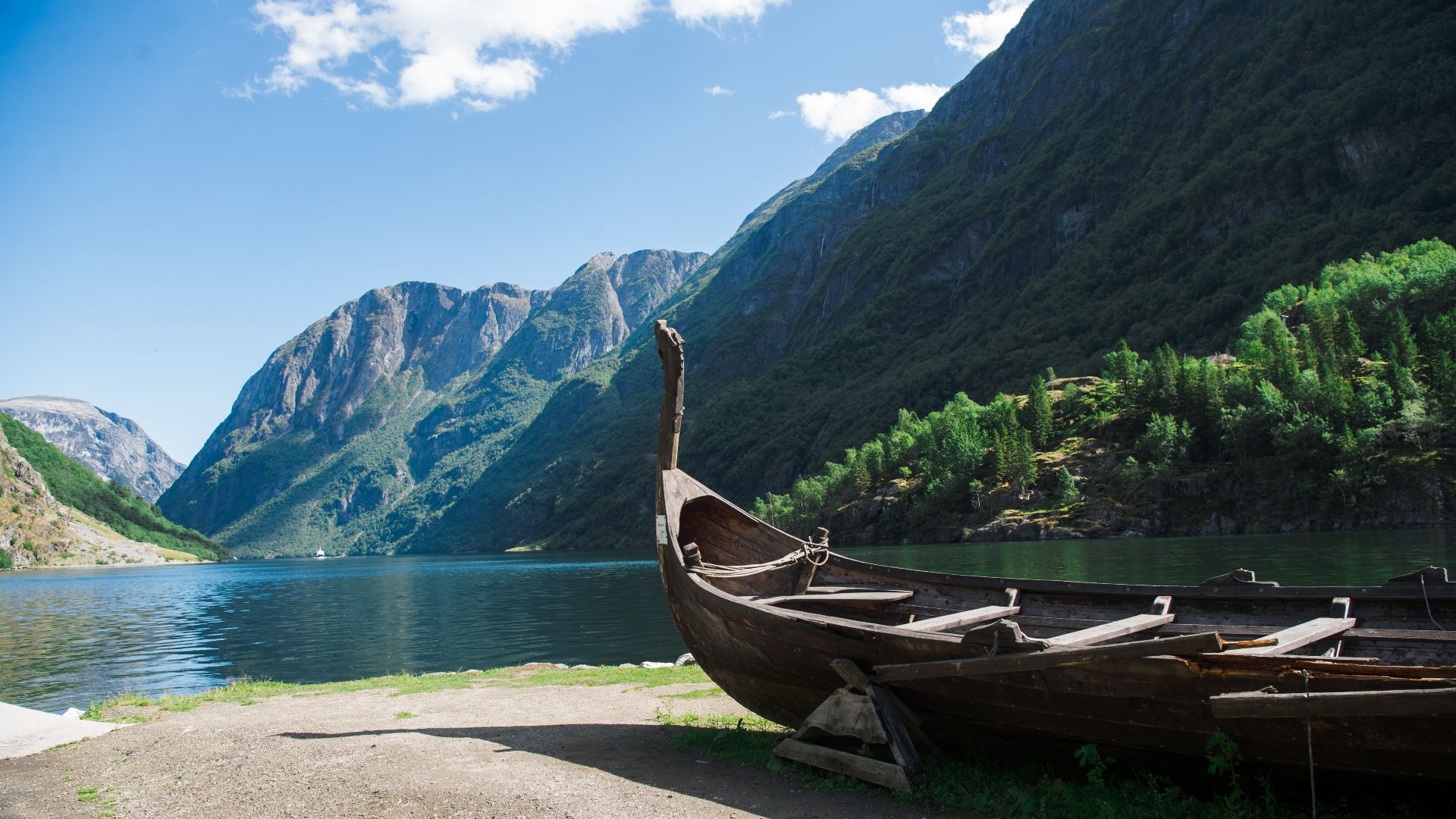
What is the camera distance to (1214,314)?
16000 centimetres

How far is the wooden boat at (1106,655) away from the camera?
6688 mm

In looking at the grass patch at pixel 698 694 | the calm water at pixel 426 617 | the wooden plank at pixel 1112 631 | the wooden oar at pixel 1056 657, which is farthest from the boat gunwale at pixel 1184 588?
the calm water at pixel 426 617

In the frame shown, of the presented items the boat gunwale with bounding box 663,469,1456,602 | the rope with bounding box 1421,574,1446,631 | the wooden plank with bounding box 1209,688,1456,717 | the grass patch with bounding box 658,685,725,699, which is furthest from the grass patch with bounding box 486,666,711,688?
the wooden plank with bounding box 1209,688,1456,717

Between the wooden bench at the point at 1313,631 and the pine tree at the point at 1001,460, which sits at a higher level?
the pine tree at the point at 1001,460

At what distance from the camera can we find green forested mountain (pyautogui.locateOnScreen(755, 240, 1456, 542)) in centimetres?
8181

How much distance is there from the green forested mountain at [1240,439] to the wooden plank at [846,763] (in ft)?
286

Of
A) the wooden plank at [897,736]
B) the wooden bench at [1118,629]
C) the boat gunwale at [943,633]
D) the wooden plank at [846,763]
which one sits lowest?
the wooden plank at [846,763]

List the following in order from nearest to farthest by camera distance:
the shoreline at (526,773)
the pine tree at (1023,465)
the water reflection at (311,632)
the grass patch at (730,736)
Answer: the shoreline at (526,773), the grass patch at (730,736), the water reflection at (311,632), the pine tree at (1023,465)

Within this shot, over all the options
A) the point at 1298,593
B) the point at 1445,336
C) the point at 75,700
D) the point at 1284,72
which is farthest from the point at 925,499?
the point at 1284,72

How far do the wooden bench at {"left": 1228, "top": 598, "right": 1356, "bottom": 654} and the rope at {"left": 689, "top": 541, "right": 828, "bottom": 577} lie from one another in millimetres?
6890

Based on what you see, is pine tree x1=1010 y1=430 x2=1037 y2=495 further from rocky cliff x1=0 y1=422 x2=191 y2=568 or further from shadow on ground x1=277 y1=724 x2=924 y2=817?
rocky cliff x1=0 y1=422 x2=191 y2=568

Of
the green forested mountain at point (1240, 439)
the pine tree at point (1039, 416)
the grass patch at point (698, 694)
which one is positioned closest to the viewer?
the grass patch at point (698, 694)

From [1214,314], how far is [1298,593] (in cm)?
17319

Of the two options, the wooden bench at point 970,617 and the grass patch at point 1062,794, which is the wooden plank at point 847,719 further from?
the wooden bench at point 970,617
